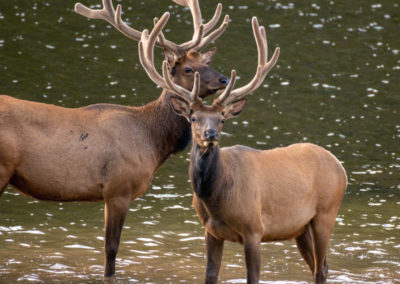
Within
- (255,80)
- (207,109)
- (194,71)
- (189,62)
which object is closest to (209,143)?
(207,109)

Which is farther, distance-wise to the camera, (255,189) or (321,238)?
(321,238)

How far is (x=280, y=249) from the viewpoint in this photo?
10281mm

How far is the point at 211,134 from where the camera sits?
746cm

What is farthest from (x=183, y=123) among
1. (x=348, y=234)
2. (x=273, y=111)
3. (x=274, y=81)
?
(x=274, y=81)

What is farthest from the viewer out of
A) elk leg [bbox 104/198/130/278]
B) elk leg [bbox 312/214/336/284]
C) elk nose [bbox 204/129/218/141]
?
elk leg [bbox 104/198/130/278]

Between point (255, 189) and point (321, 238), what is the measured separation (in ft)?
2.60

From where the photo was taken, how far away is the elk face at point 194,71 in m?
9.08

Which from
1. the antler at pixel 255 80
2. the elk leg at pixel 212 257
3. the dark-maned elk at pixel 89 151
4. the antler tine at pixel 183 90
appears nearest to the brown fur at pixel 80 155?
the dark-maned elk at pixel 89 151

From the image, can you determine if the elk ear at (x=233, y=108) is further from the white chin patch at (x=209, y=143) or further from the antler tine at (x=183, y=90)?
the white chin patch at (x=209, y=143)

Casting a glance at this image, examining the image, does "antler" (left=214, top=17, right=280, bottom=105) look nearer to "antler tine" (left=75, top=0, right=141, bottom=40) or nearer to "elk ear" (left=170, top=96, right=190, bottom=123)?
"elk ear" (left=170, top=96, right=190, bottom=123)

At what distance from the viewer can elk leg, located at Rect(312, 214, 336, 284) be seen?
8.33 metres

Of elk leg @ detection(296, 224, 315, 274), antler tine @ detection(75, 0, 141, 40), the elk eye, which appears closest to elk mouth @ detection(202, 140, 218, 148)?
elk leg @ detection(296, 224, 315, 274)

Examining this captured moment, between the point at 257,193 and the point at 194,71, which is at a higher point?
the point at 194,71

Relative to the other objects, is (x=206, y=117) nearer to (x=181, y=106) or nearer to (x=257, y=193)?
(x=181, y=106)
